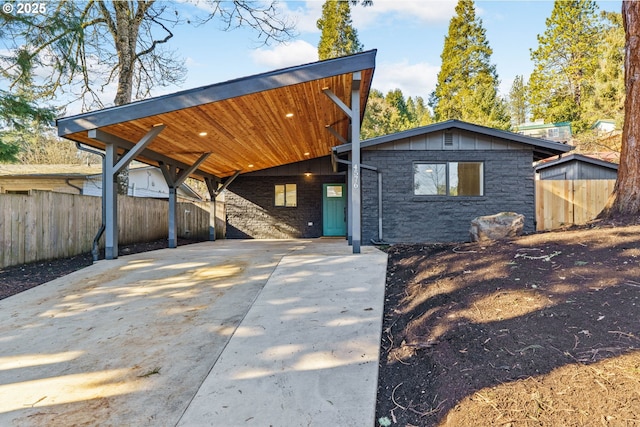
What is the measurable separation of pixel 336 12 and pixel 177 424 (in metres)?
25.1

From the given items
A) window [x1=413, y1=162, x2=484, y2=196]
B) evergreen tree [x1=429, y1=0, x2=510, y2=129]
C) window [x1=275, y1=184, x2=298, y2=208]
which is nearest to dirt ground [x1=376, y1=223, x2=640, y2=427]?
window [x1=413, y1=162, x2=484, y2=196]

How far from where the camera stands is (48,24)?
6.73 metres

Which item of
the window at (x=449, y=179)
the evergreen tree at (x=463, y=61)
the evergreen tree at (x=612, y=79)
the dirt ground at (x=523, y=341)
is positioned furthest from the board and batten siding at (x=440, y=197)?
the evergreen tree at (x=463, y=61)

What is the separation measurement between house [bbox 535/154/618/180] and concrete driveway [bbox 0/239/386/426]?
31.2 ft

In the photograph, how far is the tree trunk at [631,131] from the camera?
450 cm

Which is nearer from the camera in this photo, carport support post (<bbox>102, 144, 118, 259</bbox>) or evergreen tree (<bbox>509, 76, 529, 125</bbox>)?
carport support post (<bbox>102, 144, 118, 259</bbox>)

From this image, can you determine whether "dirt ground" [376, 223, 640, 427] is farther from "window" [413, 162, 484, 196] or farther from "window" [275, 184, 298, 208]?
"window" [275, 184, 298, 208]

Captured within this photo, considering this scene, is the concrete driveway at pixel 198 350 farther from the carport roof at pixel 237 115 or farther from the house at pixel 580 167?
the house at pixel 580 167

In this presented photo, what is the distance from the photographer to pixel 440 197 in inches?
295

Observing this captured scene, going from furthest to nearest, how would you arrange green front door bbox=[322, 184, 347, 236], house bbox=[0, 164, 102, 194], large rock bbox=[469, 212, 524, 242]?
house bbox=[0, 164, 102, 194]
green front door bbox=[322, 184, 347, 236]
large rock bbox=[469, 212, 524, 242]

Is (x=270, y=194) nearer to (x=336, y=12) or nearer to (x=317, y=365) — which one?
(x=317, y=365)

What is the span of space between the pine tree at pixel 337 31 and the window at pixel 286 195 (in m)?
13.6

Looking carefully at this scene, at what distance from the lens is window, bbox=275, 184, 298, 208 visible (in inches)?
483

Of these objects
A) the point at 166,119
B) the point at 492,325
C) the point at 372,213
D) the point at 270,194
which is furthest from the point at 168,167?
the point at 492,325
